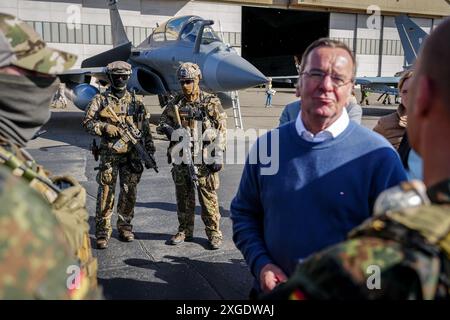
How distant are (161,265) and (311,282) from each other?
11.5 feet

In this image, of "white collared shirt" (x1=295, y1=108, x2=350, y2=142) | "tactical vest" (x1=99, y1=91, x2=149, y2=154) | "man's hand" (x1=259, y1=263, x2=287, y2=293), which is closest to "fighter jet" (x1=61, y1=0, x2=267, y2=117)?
"tactical vest" (x1=99, y1=91, x2=149, y2=154)

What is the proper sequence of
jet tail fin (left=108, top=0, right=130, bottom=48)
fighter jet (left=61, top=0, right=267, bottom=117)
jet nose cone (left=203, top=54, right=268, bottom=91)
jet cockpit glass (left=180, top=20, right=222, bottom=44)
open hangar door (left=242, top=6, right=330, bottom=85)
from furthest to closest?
open hangar door (left=242, top=6, right=330, bottom=85), jet tail fin (left=108, top=0, right=130, bottom=48), jet cockpit glass (left=180, top=20, right=222, bottom=44), fighter jet (left=61, top=0, right=267, bottom=117), jet nose cone (left=203, top=54, right=268, bottom=91)

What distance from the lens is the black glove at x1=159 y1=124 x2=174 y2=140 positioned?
4690 millimetres

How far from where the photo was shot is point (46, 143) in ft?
34.4

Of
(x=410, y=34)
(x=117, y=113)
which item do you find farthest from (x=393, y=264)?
(x=410, y=34)

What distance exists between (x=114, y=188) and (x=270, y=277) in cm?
324

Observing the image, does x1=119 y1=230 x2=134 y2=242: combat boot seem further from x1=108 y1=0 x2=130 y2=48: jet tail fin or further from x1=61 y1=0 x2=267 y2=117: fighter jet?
x1=108 y1=0 x2=130 y2=48: jet tail fin

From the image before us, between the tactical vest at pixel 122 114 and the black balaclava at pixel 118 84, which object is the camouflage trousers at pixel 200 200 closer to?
the tactical vest at pixel 122 114

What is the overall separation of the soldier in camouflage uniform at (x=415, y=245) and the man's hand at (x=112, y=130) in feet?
13.0

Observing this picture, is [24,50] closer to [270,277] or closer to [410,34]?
[270,277]

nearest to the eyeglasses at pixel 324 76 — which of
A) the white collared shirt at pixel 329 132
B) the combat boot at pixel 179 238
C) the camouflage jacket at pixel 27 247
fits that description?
the white collared shirt at pixel 329 132

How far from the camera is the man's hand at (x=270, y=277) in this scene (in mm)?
1863

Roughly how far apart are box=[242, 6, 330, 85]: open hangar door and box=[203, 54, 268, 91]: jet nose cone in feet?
101
